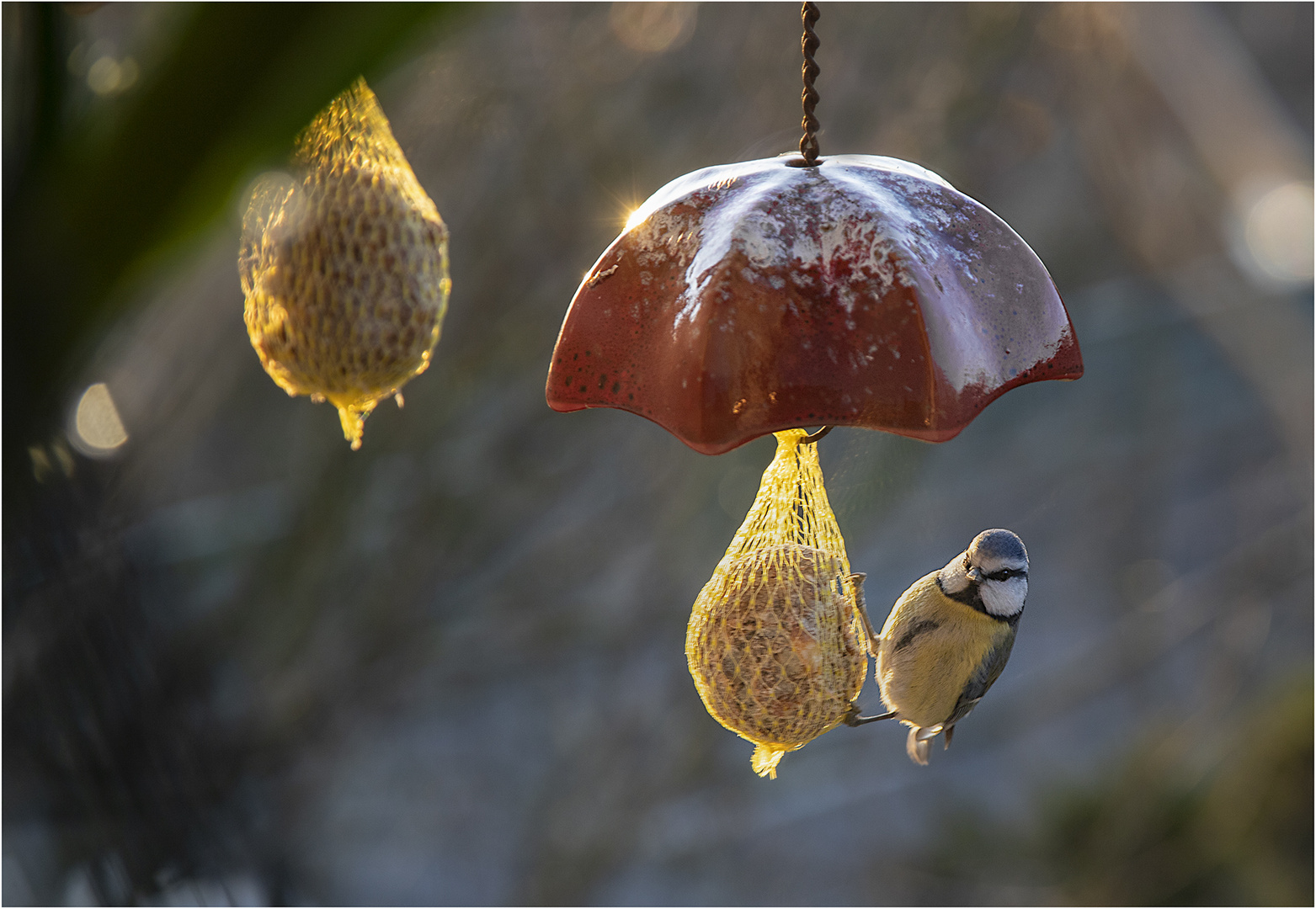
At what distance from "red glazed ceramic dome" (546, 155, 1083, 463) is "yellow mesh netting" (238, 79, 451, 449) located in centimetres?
33

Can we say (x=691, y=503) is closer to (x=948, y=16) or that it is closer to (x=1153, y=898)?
(x=948, y=16)

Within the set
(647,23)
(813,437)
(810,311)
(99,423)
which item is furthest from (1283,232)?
(99,423)

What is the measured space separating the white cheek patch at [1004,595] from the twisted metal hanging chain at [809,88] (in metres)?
0.59

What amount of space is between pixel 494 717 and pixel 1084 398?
3.25 meters

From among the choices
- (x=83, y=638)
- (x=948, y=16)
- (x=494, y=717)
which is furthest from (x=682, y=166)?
(x=494, y=717)

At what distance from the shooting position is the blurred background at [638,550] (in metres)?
2.32

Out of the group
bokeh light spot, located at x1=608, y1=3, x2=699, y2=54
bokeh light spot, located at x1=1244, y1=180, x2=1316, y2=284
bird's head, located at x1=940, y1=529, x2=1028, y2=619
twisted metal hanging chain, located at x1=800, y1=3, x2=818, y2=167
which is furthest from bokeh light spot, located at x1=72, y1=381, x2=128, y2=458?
bokeh light spot, located at x1=1244, y1=180, x2=1316, y2=284

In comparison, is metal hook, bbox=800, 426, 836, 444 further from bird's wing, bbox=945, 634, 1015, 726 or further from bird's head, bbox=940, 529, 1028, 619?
bird's wing, bbox=945, 634, 1015, 726

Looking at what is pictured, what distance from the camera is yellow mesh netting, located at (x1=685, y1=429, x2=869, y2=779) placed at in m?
1.07

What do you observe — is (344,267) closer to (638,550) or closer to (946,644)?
(946,644)

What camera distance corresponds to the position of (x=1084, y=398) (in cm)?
503

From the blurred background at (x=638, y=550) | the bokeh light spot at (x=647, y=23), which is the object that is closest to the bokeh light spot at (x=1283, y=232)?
the blurred background at (x=638, y=550)

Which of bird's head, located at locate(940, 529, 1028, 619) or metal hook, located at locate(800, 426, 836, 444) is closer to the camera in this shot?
metal hook, located at locate(800, 426, 836, 444)

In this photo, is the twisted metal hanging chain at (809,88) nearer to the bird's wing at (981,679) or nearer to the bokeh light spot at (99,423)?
the bird's wing at (981,679)
